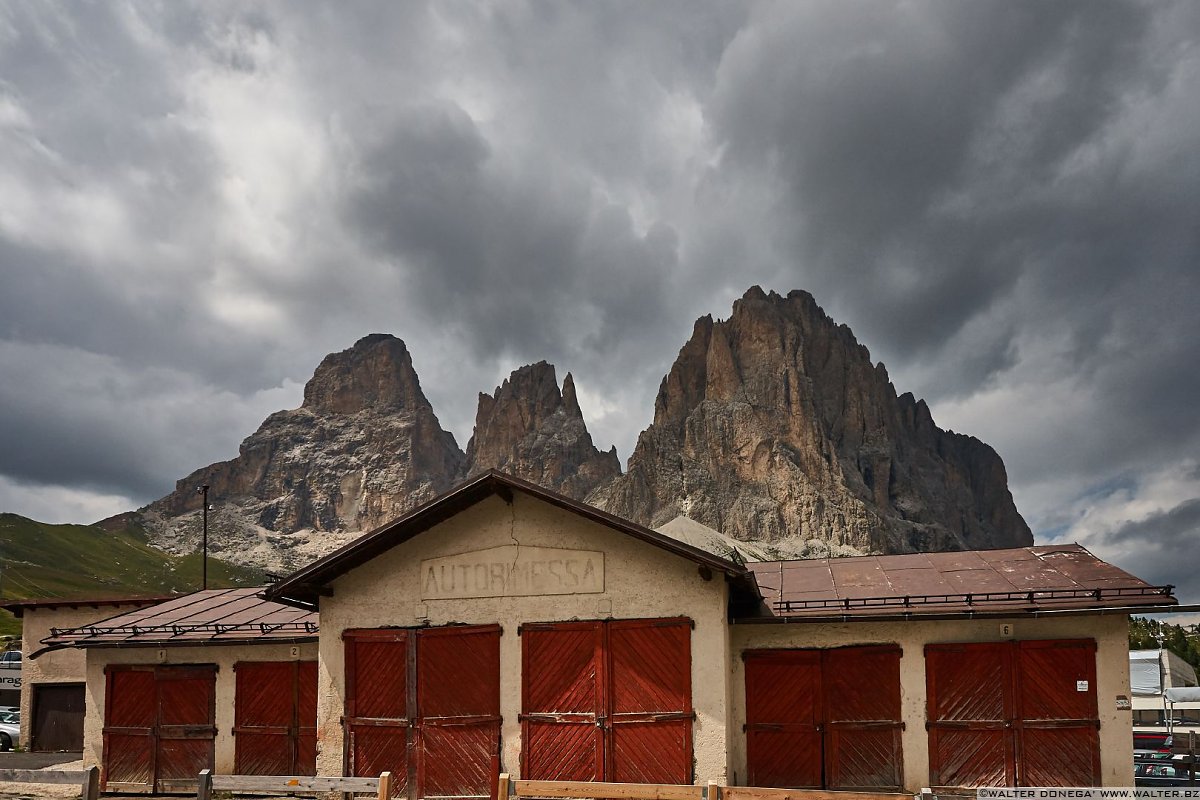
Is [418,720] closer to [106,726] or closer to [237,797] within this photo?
[237,797]

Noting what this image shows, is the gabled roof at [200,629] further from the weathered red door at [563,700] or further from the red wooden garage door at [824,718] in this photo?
the red wooden garage door at [824,718]

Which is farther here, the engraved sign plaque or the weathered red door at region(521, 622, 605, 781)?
the engraved sign plaque

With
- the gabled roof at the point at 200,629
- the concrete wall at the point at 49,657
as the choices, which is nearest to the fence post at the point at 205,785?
the gabled roof at the point at 200,629

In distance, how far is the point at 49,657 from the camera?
29.0 m

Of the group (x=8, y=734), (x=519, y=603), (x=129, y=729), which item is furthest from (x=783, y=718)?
Result: (x=8, y=734)

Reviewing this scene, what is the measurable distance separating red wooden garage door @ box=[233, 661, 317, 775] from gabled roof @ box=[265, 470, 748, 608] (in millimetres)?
2439

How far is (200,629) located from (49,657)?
13.8 metres

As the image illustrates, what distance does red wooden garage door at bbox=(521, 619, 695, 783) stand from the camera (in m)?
15.1

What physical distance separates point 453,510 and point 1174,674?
119ft

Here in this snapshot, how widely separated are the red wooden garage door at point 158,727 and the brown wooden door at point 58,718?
434 inches

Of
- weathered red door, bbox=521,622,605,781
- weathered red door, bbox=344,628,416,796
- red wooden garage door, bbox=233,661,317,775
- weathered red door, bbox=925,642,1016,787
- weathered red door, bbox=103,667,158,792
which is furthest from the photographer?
weathered red door, bbox=103,667,158,792

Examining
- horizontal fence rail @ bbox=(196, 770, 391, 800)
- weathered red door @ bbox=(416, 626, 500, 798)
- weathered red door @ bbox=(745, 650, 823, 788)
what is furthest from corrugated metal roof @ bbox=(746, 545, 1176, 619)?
horizontal fence rail @ bbox=(196, 770, 391, 800)

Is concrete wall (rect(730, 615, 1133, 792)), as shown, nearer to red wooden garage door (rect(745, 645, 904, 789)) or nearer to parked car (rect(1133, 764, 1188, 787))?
red wooden garage door (rect(745, 645, 904, 789))

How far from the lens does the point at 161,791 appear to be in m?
18.7
